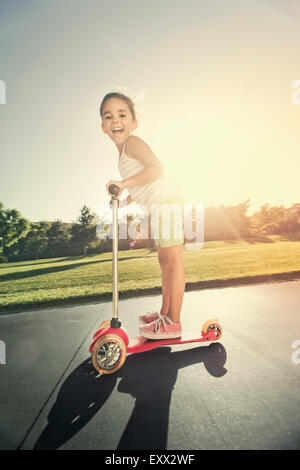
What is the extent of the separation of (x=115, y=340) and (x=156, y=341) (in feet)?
1.58

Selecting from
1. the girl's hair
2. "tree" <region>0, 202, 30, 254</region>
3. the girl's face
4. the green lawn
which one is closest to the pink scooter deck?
the girl's face

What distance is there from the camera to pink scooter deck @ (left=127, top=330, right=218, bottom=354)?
2119 mm

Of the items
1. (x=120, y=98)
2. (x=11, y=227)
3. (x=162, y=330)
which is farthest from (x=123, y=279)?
(x=11, y=227)

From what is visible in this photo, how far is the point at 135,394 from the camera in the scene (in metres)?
1.58

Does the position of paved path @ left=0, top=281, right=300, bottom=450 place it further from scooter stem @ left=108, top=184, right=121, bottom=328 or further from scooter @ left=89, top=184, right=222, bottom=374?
scooter stem @ left=108, top=184, right=121, bottom=328

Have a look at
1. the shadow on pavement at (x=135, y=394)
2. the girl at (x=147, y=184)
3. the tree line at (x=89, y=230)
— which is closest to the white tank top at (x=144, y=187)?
the girl at (x=147, y=184)

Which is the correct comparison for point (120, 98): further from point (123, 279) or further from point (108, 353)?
point (123, 279)

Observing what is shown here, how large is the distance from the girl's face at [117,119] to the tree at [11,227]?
112 ft

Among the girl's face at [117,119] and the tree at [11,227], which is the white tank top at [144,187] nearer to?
the girl's face at [117,119]

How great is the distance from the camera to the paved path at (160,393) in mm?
1213

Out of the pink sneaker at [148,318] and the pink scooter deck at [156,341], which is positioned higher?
the pink sneaker at [148,318]

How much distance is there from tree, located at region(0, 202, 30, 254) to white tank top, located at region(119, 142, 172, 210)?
3428 cm

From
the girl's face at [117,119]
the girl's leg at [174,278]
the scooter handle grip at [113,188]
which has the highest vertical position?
the girl's face at [117,119]
